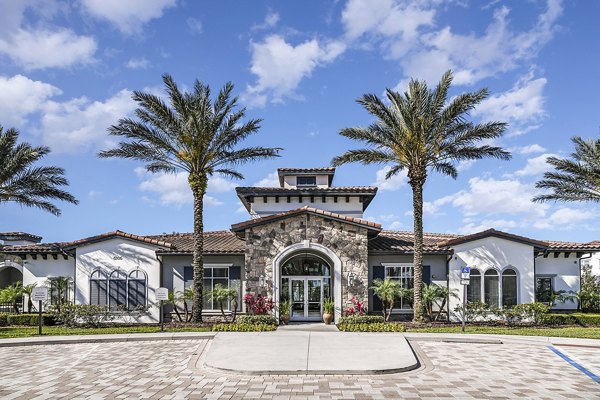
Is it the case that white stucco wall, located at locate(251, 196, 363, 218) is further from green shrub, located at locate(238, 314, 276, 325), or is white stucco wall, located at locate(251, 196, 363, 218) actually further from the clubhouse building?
green shrub, located at locate(238, 314, 276, 325)

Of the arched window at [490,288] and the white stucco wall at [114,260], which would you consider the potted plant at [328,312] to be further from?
the white stucco wall at [114,260]

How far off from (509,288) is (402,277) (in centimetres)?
554

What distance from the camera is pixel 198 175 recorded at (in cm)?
2620

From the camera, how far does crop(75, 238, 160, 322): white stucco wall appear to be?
27.6m

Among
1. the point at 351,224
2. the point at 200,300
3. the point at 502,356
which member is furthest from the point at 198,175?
the point at 502,356

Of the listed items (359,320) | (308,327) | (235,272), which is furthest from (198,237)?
(359,320)

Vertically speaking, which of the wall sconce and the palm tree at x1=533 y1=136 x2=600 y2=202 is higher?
the palm tree at x1=533 y1=136 x2=600 y2=202

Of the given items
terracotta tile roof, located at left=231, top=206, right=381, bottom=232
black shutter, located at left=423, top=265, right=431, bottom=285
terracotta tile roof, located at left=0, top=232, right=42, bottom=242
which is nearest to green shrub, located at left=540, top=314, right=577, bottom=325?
black shutter, located at left=423, top=265, right=431, bottom=285

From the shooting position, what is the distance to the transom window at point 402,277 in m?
27.7

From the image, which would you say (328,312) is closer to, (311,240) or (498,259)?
(311,240)

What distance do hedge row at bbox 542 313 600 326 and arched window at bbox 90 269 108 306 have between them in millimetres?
22176

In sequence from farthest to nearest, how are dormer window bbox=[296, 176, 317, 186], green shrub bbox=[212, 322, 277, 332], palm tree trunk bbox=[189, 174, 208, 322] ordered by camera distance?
dormer window bbox=[296, 176, 317, 186], palm tree trunk bbox=[189, 174, 208, 322], green shrub bbox=[212, 322, 277, 332]

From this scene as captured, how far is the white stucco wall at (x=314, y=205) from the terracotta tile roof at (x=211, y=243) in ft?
7.87

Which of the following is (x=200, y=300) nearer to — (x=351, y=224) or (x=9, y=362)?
(x=351, y=224)
